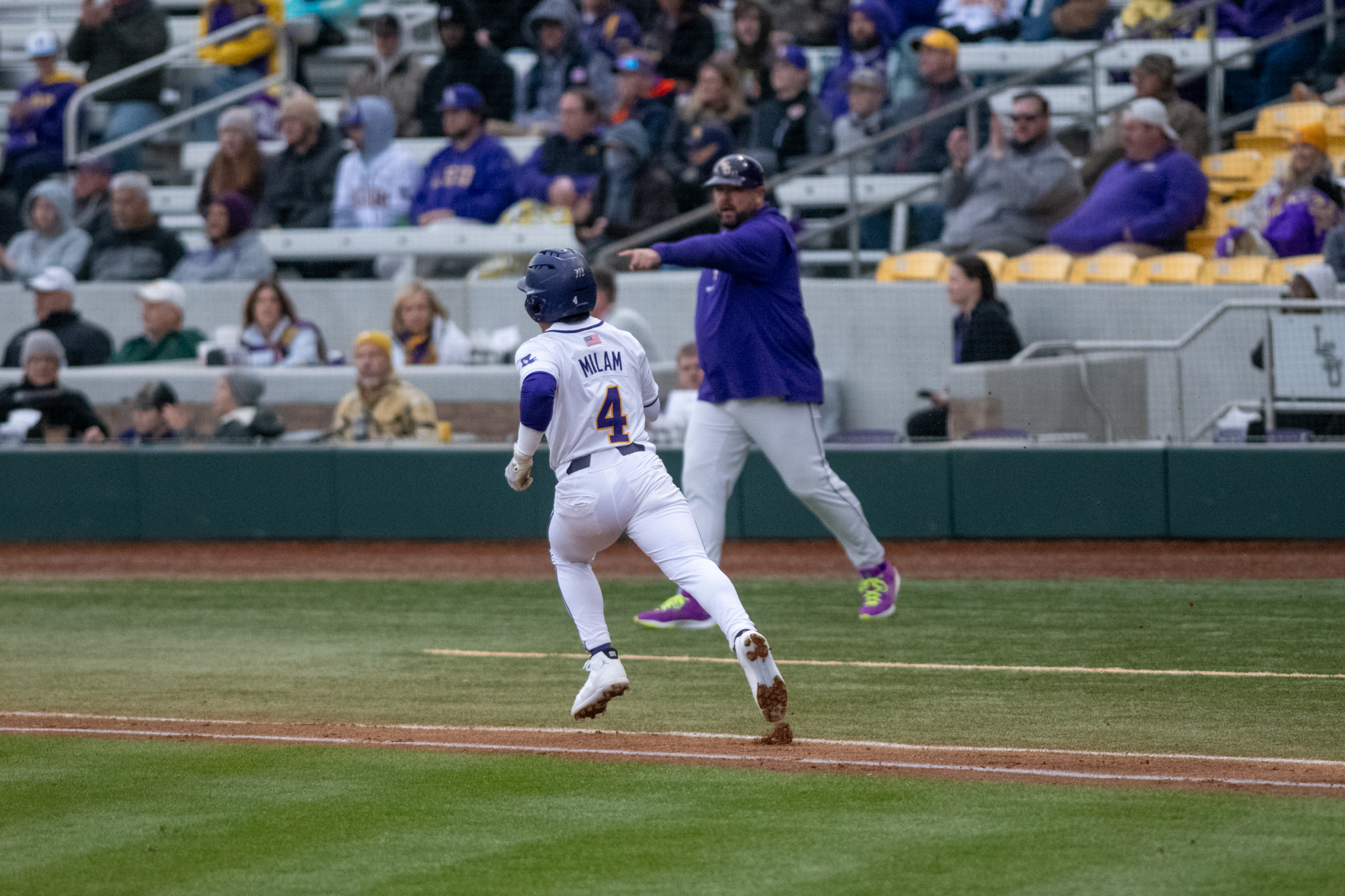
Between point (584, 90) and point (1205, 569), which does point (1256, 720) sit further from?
point (584, 90)

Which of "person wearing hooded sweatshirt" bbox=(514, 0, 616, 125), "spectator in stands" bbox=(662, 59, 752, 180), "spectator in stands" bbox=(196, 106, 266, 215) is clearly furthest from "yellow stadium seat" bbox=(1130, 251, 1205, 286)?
"spectator in stands" bbox=(196, 106, 266, 215)

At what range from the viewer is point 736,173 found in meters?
8.17

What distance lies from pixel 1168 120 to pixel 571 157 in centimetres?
475

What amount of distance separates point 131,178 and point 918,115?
677 centimetres

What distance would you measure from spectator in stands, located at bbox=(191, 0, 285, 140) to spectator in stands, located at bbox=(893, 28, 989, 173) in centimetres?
Answer: 688

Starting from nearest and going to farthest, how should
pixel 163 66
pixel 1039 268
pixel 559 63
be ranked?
1. pixel 1039 268
2. pixel 559 63
3. pixel 163 66

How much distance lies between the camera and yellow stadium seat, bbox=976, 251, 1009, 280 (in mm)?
13211

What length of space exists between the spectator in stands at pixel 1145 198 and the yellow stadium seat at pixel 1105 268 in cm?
23

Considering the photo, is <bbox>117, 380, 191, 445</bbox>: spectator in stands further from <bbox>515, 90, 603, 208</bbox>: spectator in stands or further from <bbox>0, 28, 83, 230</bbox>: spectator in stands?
<bbox>0, 28, 83, 230</bbox>: spectator in stands

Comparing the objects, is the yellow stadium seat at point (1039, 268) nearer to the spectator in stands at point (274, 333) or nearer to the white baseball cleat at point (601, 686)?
the spectator in stands at point (274, 333)

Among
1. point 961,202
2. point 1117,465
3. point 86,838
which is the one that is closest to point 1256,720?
point 86,838

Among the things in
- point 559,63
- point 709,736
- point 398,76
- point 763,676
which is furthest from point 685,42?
point 763,676

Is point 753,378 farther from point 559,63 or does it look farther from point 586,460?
point 559,63

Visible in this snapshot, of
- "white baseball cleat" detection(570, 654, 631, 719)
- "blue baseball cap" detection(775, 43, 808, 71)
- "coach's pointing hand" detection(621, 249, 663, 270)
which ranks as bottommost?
"white baseball cleat" detection(570, 654, 631, 719)
